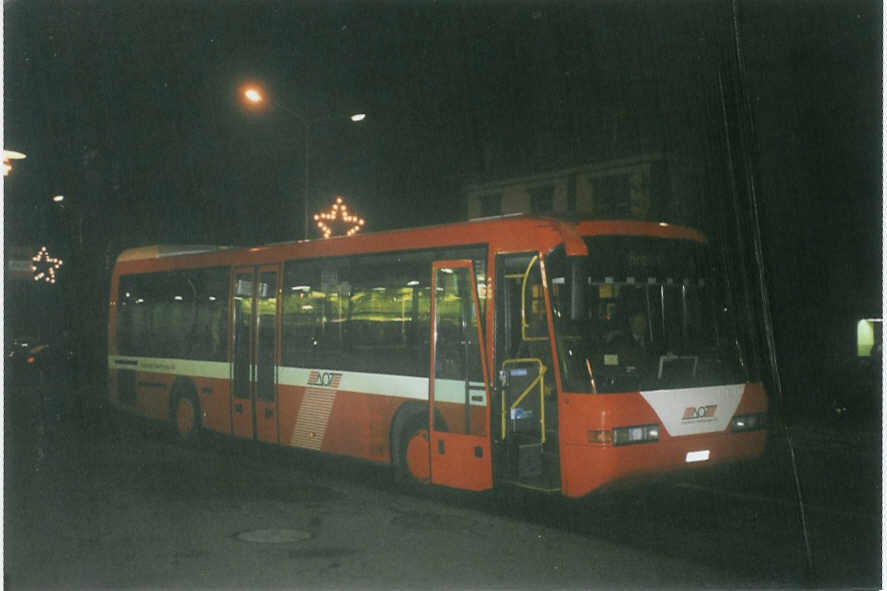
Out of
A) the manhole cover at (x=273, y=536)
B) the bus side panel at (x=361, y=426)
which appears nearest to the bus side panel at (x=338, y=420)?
the bus side panel at (x=361, y=426)

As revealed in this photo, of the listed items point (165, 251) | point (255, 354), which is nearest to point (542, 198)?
point (165, 251)

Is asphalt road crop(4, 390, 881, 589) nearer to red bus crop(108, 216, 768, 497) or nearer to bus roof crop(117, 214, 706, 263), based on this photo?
red bus crop(108, 216, 768, 497)

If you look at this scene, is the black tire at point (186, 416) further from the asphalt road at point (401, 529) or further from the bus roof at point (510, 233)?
the bus roof at point (510, 233)

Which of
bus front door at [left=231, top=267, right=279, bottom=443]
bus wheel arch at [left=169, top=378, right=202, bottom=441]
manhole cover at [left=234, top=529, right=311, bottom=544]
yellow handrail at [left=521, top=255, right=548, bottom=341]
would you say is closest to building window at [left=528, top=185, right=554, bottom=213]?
bus wheel arch at [left=169, top=378, right=202, bottom=441]

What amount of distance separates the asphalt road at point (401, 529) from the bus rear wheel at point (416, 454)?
0.82 feet

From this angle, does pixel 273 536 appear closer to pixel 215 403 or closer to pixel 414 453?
pixel 414 453

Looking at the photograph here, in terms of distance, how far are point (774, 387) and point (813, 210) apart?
269 inches

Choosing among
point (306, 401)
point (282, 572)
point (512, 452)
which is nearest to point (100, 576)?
point (282, 572)

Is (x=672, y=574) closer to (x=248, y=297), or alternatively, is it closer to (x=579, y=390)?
(x=579, y=390)

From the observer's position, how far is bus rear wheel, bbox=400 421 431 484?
34.4 ft

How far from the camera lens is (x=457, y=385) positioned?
33.1 feet

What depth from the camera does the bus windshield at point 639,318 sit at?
9039 millimetres

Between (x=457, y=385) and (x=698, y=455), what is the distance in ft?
8.49

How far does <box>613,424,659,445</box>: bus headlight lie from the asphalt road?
67 cm
